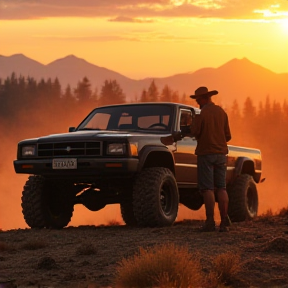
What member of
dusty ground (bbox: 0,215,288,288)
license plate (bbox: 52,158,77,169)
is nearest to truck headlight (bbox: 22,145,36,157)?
license plate (bbox: 52,158,77,169)

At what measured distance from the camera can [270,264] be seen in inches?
337

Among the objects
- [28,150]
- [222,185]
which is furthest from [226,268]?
[28,150]

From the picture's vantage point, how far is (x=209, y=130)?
12.0 m

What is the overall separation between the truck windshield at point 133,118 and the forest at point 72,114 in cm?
13629

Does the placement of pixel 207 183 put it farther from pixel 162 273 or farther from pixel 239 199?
pixel 162 273

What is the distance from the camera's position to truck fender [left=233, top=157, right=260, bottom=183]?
15.7m

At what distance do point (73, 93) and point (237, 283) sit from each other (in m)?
160

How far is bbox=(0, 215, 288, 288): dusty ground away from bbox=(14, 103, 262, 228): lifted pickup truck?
0.61 metres

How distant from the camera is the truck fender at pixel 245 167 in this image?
15734mm

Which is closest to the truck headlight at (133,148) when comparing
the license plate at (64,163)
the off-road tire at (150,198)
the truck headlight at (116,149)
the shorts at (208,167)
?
the truck headlight at (116,149)

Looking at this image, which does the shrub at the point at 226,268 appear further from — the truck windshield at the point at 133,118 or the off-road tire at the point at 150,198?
the truck windshield at the point at 133,118

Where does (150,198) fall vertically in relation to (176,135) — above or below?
below

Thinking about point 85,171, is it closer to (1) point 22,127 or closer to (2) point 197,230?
(2) point 197,230

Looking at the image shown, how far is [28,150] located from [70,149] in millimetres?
884
